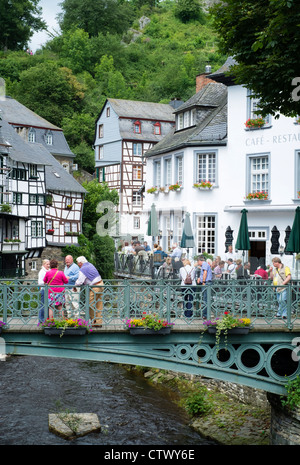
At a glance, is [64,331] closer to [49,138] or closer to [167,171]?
[167,171]

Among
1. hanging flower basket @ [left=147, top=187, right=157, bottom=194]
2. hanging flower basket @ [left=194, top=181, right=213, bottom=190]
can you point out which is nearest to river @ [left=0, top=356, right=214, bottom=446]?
hanging flower basket @ [left=194, top=181, right=213, bottom=190]

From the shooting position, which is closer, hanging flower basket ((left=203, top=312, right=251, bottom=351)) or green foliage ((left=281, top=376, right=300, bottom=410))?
hanging flower basket ((left=203, top=312, right=251, bottom=351))

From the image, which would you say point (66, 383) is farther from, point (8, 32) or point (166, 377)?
point (8, 32)

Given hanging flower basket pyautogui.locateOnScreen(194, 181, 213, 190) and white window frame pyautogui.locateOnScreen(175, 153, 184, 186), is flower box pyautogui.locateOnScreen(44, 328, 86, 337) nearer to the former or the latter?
hanging flower basket pyautogui.locateOnScreen(194, 181, 213, 190)

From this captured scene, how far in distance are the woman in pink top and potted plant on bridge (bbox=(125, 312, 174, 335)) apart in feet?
4.90

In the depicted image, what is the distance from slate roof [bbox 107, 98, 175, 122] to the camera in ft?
183

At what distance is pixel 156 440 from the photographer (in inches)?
658

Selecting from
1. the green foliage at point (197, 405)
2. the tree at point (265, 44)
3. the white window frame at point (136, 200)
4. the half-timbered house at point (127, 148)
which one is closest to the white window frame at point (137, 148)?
the half-timbered house at point (127, 148)

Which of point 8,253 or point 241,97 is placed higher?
point 241,97

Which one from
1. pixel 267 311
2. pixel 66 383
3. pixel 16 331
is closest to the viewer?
pixel 16 331

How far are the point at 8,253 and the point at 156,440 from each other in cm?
2511

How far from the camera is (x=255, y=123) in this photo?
2659 cm

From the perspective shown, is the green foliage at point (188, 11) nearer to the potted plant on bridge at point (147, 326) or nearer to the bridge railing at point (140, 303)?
the bridge railing at point (140, 303)
